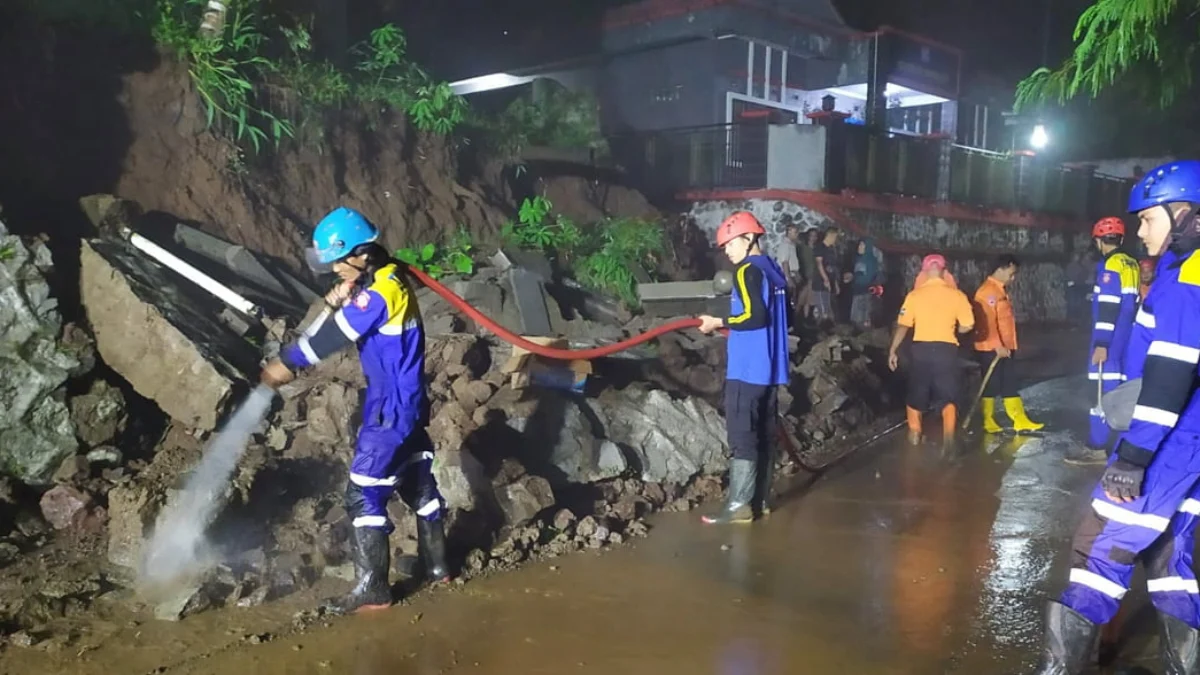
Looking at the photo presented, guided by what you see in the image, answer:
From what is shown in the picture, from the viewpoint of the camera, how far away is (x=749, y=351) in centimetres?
627

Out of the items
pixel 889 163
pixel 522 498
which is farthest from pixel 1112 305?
pixel 889 163

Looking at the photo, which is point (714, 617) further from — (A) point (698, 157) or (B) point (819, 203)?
(A) point (698, 157)

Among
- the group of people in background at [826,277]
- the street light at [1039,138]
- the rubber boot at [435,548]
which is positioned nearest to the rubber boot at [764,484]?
the rubber boot at [435,548]

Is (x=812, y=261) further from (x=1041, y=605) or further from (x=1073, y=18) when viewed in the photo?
(x=1073, y=18)

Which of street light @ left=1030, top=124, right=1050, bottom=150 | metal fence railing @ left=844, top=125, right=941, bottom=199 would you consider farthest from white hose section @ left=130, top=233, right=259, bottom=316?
street light @ left=1030, top=124, right=1050, bottom=150

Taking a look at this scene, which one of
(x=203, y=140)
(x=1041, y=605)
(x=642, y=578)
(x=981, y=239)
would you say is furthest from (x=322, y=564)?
(x=981, y=239)

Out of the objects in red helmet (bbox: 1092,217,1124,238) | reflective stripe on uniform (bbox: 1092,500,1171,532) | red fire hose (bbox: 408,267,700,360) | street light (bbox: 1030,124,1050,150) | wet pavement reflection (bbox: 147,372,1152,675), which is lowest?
wet pavement reflection (bbox: 147,372,1152,675)

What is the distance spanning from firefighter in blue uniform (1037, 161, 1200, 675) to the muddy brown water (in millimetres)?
545

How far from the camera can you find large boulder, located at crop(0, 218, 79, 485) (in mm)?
5961

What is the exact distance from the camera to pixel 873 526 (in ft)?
20.9

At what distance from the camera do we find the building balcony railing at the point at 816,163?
15.8 m

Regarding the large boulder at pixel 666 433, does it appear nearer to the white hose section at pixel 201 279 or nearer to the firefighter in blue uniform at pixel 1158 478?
the white hose section at pixel 201 279

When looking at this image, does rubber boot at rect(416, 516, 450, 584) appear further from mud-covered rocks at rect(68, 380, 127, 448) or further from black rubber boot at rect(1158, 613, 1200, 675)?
black rubber boot at rect(1158, 613, 1200, 675)

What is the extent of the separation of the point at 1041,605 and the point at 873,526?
153 centimetres
